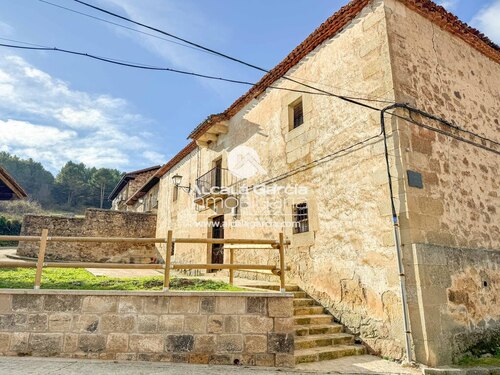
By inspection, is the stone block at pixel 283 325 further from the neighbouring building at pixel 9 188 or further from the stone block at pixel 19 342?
the neighbouring building at pixel 9 188

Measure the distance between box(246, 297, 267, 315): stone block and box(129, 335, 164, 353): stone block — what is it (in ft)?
3.99

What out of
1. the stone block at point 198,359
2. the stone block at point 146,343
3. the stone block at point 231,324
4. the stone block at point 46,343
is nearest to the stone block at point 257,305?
the stone block at point 231,324

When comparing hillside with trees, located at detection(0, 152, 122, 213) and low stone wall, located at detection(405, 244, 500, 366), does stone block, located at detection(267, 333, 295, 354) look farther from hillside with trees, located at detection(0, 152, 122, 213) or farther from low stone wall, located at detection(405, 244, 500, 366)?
hillside with trees, located at detection(0, 152, 122, 213)

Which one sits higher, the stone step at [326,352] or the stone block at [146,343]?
the stone block at [146,343]

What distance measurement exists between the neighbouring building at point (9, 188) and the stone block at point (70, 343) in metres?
6.63

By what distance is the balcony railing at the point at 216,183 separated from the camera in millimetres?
9977

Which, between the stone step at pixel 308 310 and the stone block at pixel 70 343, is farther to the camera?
the stone step at pixel 308 310

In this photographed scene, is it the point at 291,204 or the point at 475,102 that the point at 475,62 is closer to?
the point at 475,102

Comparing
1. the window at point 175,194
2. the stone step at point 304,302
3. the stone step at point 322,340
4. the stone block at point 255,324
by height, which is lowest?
the stone step at point 322,340

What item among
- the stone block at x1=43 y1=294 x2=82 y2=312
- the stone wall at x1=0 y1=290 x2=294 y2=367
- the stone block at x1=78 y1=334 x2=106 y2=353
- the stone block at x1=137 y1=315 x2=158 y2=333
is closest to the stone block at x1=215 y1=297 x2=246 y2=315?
the stone wall at x1=0 y1=290 x2=294 y2=367

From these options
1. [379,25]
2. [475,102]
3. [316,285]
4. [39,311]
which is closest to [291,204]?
[316,285]

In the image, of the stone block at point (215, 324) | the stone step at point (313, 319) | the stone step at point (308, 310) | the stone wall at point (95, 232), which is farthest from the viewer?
the stone wall at point (95, 232)

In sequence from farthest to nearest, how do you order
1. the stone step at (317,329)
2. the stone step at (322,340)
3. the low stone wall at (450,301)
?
the stone step at (317,329) → the stone step at (322,340) → the low stone wall at (450,301)

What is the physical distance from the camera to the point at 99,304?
168 inches
